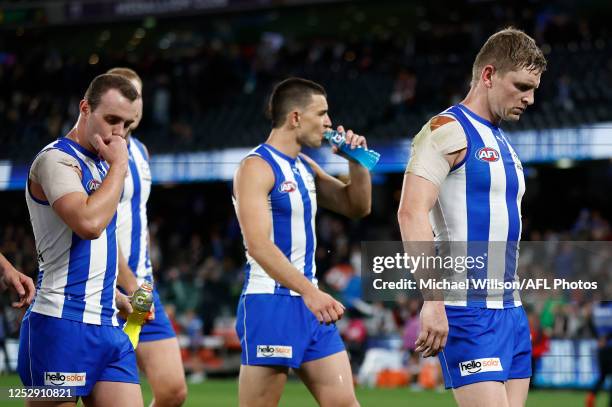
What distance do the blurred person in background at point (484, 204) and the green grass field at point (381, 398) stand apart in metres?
7.04

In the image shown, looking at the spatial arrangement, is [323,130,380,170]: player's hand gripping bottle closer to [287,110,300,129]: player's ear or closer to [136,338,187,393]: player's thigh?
[287,110,300,129]: player's ear

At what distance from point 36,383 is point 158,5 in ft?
61.8

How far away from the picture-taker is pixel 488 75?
4383 mm

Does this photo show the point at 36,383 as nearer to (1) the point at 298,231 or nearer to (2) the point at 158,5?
(1) the point at 298,231

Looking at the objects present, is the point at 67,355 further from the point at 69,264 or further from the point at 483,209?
the point at 483,209

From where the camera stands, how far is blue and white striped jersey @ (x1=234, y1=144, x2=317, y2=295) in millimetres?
5438

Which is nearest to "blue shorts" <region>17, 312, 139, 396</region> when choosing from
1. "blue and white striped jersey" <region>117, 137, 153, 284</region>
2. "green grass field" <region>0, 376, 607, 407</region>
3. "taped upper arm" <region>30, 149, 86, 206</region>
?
"taped upper arm" <region>30, 149, 86, 206</region>

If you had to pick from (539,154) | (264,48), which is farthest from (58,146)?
(264,48)

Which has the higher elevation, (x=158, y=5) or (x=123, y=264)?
(x=158, y=5)

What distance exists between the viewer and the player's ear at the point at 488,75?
14.3ft

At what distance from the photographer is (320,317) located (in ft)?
15.7

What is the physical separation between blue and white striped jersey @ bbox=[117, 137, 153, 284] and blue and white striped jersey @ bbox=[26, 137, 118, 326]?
161cm

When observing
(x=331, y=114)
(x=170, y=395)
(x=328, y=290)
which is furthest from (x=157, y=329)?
(x=331, y=114)

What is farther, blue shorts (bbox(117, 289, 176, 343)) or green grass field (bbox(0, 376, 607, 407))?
green grass field (bbox(0, 376, 607, 407))
